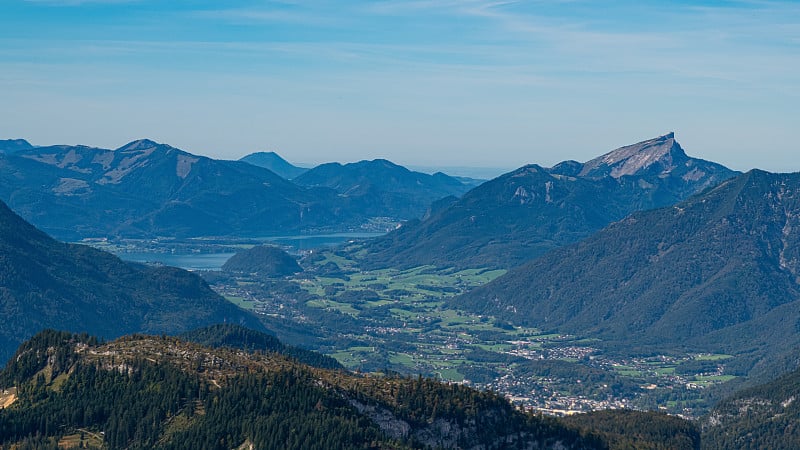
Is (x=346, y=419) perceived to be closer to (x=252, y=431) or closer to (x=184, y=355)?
(x=252, y=431)

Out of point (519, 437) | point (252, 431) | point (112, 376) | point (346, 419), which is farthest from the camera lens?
point (519, 437)

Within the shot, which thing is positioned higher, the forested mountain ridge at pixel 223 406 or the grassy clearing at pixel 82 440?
the forested mountain ridge at pixel 223 406

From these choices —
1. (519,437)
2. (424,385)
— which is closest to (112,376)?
(424,385)

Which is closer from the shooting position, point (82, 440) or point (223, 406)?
point (82, 440)

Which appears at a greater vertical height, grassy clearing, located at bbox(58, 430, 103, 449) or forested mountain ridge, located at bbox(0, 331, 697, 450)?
forested mountain ridge, located at bbox(0, 331, 697, 450)

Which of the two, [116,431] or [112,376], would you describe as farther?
[112,376]

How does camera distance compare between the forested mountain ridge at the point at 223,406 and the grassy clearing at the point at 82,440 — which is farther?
the forested mountain ridge at the point at 223,406

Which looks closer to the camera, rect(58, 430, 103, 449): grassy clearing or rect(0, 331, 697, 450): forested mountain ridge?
rect(58, 430, 103, 449): grassy clearing

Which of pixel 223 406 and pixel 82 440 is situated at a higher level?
pixel 223 406
